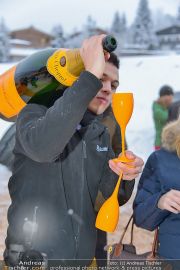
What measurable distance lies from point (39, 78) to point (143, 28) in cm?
7189

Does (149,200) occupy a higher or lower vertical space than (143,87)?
higher

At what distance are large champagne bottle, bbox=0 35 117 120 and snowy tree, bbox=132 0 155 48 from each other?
63.3 meters

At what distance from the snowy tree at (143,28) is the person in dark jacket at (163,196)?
207 ft

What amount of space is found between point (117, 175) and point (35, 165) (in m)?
0.37

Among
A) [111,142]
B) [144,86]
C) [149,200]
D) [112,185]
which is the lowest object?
[144,86]

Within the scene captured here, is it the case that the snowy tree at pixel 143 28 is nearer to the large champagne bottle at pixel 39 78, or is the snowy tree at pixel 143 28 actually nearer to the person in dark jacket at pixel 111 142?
the person in dark jacket at pixel 111 142

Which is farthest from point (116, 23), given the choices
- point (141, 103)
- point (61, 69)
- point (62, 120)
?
point (62, 120)

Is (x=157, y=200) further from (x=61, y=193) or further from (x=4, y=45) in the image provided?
(x=4, y=45)

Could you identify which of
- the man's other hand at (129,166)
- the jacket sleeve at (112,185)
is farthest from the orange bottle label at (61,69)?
the jacket sleeve at (112,185)

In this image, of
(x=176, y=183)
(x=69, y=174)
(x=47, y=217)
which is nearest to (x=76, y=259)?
(x=47, y=217)

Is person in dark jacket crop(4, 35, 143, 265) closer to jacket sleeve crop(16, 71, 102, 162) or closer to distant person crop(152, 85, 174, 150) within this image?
jacket sleeve crop(16, 71, 102, 162)

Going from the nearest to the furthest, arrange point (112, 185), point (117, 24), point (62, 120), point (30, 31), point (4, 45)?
point (62, 120) < point (112, 185) < point (4, 45) < point (30, 31) < point (117, 24)

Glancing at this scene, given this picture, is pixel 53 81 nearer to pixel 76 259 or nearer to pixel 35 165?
pixel 35 165

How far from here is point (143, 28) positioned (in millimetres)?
70312
